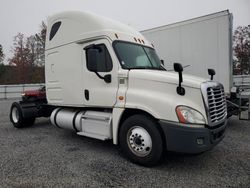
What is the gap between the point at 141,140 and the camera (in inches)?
157

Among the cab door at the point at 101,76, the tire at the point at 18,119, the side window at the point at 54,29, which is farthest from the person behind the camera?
the tire at the point at 18,119

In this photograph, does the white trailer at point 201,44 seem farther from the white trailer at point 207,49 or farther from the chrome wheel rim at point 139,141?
the chrome wheel rim at point 139,141

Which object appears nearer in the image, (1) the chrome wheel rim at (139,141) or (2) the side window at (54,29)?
(1) the chrome wheel rim at (139,141)

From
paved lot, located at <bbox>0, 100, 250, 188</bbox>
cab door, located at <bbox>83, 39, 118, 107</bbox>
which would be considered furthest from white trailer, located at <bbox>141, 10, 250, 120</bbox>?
cab door, located at <bbox>83, 39, 118, 107</bbox>

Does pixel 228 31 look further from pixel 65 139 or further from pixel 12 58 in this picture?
pixel 12 58

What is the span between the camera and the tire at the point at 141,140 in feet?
12.5

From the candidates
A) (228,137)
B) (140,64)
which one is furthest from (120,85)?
(228,137)

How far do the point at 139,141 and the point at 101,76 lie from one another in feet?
5.07

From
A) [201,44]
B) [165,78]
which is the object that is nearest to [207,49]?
[201,44]

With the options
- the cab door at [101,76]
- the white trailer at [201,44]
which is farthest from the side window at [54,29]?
the white trailer at [201,44]

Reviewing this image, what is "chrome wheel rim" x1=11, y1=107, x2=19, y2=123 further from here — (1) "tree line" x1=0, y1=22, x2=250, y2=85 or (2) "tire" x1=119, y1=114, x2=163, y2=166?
(1) "tree line" x1=0, y1=22, x2=250, y2=85

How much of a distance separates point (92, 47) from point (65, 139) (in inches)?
106

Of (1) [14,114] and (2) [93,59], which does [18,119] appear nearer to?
(1) [14,114]

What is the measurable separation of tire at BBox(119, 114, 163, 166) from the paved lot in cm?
18
